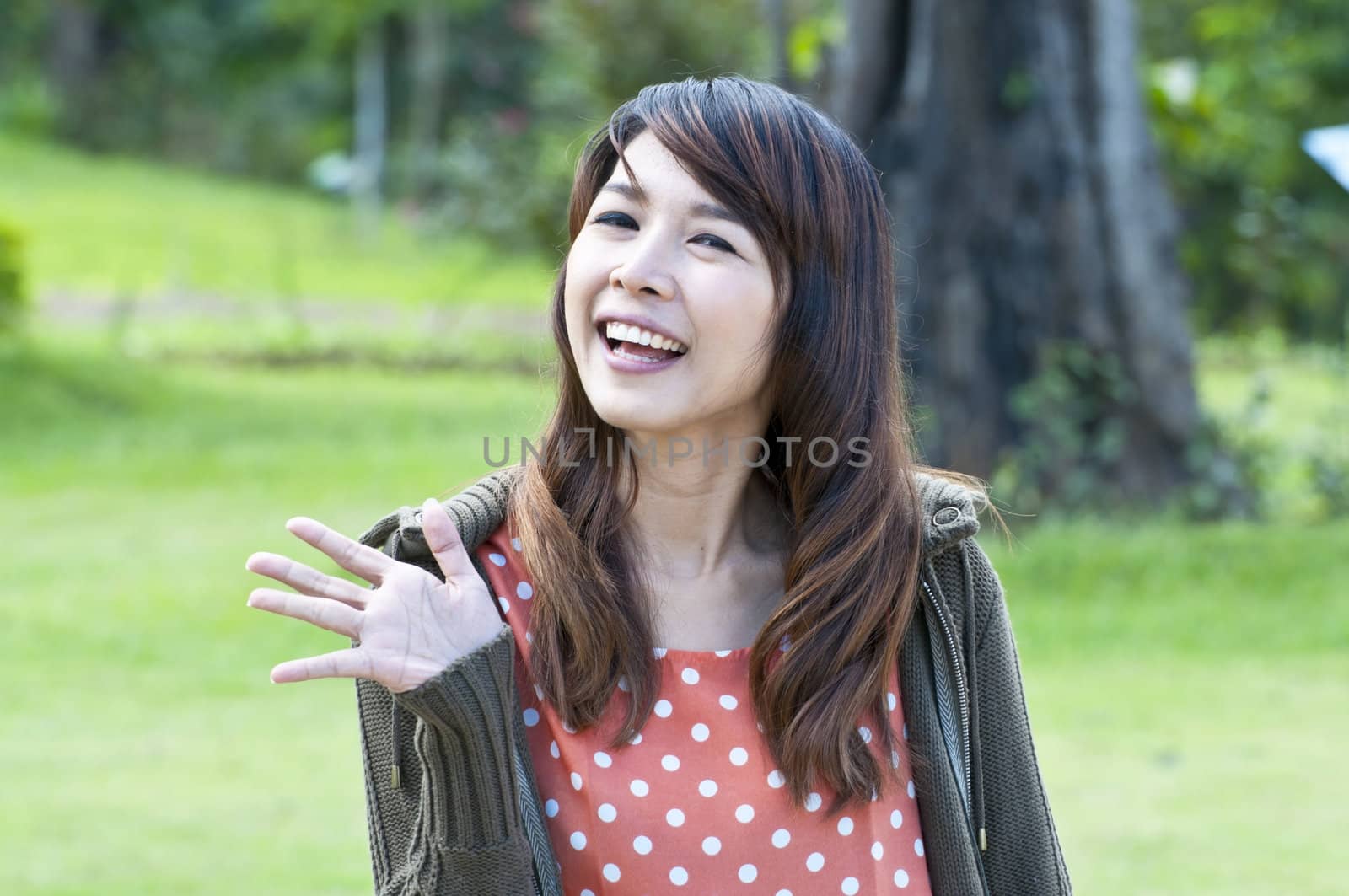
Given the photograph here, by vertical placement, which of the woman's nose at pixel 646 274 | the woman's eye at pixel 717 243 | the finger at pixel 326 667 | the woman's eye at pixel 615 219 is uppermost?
the woman's eye at pixel 615 219

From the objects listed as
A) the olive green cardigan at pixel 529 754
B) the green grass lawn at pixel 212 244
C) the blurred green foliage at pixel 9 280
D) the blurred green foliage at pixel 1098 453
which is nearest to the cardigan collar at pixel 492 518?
the olive green cardigan at pixel 529 754

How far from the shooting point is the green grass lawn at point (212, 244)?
18219 mm

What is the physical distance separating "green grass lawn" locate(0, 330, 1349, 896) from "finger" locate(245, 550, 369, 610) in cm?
69

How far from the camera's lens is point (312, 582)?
171 cm

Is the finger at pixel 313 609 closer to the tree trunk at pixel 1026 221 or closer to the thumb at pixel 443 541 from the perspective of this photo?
the thumb at pixel 443 541

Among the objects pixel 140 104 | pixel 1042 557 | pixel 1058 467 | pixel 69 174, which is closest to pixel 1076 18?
pixel 1058 467

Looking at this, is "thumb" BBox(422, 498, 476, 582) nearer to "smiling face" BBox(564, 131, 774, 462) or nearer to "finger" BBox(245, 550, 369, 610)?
"finger" BBox(245, 550, 369, 610)

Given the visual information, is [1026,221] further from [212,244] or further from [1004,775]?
[212,244]

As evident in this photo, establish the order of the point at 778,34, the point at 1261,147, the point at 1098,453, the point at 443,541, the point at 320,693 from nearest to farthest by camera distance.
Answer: the point at 443,541
the point at 320,693
the point at 1098,453
the point at 778,34
the point at 1261,147


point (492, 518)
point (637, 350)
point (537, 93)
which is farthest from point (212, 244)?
point (637, 350)

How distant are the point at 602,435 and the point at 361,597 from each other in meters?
0.41

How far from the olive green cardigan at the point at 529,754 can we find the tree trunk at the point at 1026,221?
4843 millimetres

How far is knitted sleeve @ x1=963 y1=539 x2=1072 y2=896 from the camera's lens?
1988mm

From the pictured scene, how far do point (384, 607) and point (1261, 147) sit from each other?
586 inches
